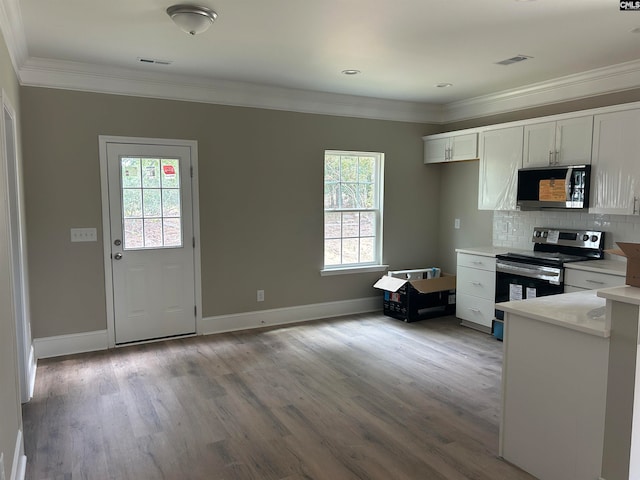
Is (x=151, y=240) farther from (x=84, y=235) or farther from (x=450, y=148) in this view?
(x=450, y=148)

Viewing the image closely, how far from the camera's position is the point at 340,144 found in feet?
18.0

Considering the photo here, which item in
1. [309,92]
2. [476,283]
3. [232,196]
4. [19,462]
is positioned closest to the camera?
[19,462]

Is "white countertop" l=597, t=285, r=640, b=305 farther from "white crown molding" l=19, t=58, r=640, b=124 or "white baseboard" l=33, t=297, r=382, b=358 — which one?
"white baseboard" l=33, t=297, r=382, b=358

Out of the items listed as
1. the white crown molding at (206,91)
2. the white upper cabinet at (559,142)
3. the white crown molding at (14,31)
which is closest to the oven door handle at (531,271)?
the white upper cabinet at (559,142)

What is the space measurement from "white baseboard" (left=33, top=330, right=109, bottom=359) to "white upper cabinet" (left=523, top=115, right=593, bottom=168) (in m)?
4.46

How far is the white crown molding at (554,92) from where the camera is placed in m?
4.10

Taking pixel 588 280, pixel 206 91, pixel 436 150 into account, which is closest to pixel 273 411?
pixel 588 280

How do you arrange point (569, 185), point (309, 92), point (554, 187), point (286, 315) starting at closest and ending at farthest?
point (569, 185) < point (554, 187) < point (309, 92) < point (286, 315)

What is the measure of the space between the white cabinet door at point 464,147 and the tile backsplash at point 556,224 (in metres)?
0.74

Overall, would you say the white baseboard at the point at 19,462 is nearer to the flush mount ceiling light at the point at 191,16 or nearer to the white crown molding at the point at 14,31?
the white crown molding at the point at 14,31

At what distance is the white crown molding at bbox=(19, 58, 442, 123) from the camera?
404 centimetres

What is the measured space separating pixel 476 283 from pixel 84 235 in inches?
154

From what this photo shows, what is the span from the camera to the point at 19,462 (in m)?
2.39

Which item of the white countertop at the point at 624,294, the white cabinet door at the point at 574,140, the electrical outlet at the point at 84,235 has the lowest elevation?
the white countertop at the point at 624,294
